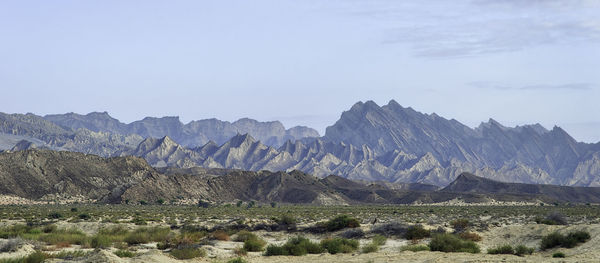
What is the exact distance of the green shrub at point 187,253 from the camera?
1163 inches

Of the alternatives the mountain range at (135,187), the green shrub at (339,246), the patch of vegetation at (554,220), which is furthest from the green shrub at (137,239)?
the mountain range at (135,187)

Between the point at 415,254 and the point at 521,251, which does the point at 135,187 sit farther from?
the point at 521,251

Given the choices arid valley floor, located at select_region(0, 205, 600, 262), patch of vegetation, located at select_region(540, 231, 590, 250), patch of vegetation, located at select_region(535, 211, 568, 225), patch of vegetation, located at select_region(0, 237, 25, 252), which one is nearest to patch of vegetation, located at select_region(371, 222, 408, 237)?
arid valley floor, located at select_region(0, 205, 600, 262)

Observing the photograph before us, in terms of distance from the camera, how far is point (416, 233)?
4038 cm

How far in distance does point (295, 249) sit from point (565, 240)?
14729mm

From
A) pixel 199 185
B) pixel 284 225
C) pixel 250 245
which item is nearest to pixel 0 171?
pixel 199 185

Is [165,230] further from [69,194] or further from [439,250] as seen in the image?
[69,194]

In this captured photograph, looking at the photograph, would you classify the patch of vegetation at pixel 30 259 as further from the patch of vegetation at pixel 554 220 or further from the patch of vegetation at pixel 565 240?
the patch of vegetation at pixel 554 220

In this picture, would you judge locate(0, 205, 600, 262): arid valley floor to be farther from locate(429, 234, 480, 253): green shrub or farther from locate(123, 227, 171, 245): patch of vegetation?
locate(429, 234, 480, 253): green shrub

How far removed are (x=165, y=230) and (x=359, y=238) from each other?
13.0 m

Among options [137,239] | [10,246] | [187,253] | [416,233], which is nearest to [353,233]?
[416,233]

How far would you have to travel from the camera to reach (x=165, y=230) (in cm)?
4188

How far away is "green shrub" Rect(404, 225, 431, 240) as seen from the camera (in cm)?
4009

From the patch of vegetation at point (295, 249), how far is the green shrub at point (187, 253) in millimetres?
3590
